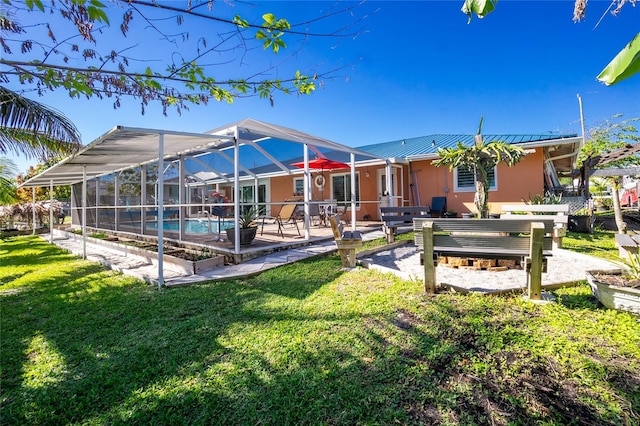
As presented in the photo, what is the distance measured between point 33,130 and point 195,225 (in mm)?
5167

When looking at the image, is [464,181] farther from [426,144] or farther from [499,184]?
[426,144]

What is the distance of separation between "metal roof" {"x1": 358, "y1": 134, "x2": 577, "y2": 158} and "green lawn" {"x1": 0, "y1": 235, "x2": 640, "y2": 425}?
9.57 meters

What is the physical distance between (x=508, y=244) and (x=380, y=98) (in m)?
12.5

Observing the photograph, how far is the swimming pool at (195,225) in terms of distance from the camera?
8.47m

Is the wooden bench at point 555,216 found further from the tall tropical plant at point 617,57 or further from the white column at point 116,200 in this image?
the white column at point 116,200

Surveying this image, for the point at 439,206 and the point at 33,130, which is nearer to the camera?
the point at 33,130

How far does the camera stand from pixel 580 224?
333 inches

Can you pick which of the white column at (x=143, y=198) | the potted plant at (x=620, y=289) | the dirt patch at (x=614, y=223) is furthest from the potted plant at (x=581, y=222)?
the white column at (x=143, y=198)

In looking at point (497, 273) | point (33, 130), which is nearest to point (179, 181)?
point (33, 130)

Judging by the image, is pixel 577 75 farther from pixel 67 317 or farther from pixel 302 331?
pixel 67 317

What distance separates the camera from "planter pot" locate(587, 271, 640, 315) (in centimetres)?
274

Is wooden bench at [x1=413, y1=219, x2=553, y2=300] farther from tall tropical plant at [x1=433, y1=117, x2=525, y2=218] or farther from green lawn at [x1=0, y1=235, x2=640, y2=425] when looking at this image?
tall tropical plant at [x1=433, y1=117, x2=525, y2=218]

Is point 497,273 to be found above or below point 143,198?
below

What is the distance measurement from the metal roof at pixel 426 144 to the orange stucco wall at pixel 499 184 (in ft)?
2.48
